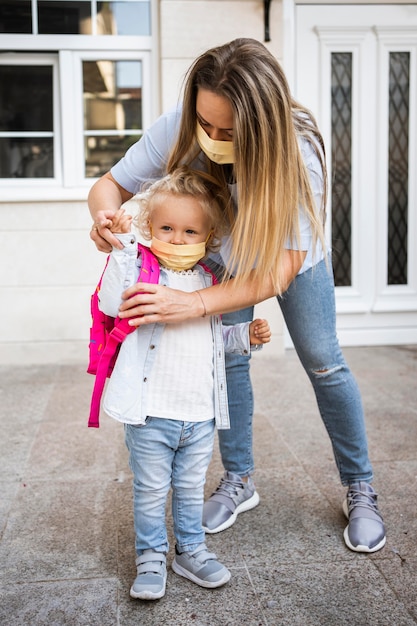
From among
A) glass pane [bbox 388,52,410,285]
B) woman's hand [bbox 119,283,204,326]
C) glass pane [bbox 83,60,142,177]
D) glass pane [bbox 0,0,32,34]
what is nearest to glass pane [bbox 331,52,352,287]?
glass pane [bbox 388,52,410,285]

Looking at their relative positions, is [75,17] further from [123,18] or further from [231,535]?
[231,535]

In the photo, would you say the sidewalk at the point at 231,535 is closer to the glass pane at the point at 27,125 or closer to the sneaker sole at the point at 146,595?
the sneaker sole at the point at 146,595

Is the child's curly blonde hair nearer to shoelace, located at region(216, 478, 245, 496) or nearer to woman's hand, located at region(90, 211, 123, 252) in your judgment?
woman's hand, located at region(90, 211, 123, 252)

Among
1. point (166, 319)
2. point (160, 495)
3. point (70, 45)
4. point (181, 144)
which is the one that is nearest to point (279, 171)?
point (181, 144)

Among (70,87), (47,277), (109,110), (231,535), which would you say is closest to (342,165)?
(109,110)

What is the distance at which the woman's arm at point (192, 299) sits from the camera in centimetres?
187

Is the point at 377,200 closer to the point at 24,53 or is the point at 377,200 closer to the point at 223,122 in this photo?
the point at 24,53

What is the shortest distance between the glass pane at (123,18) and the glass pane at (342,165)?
4.26 feet

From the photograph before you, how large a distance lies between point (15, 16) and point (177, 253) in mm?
3621

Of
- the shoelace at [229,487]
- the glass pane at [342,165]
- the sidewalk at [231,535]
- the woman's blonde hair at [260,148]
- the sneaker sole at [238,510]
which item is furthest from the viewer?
the glass pane at [342,165]

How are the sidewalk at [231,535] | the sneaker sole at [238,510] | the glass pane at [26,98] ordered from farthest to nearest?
the glass pane at [26,98] → the sneaker sole at [238,510] → the sidewalk at [231,535]

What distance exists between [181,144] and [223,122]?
0.23 metres

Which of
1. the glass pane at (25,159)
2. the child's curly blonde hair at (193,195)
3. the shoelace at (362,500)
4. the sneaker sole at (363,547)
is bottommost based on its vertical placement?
the sneaker sole at (363,547)

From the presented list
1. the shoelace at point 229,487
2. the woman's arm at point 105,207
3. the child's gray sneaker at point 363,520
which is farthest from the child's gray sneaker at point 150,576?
the woman's arm at point 105,207
